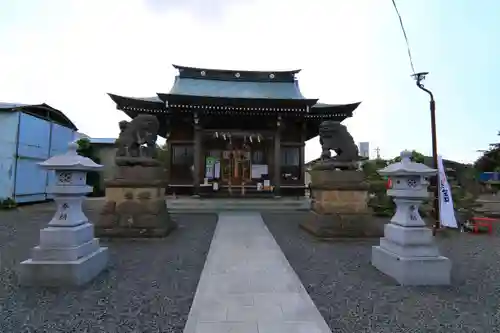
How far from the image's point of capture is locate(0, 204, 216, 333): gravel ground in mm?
2711

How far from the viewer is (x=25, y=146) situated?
495 inches

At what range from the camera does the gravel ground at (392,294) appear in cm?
278

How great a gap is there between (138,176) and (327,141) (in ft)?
15.6

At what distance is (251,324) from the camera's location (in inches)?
105

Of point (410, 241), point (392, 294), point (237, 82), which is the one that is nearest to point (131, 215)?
point (392, 294)

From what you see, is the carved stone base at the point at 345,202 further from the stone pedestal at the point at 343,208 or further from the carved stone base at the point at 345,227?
the carved stone base at the point at 345,227

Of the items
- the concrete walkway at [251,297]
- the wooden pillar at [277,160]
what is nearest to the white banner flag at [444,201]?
the concrete walkway at [251,297]

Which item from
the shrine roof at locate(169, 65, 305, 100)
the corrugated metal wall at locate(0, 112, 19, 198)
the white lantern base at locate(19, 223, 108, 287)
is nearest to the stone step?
the white lantern base at locate(19, 223, 108, 287)

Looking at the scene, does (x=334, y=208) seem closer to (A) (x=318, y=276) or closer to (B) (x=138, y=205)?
(A) (x=318, y=276)

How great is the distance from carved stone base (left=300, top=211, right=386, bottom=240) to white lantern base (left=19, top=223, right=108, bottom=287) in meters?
4.80

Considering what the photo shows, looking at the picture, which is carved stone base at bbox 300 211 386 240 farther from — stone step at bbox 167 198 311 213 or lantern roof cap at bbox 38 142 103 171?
lantern roof cap at bbox 38 142 103 171

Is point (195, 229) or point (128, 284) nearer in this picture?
point (128, 284)

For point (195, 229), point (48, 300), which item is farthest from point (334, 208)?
point (48, 300)

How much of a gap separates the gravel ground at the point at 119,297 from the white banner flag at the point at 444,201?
592cm
